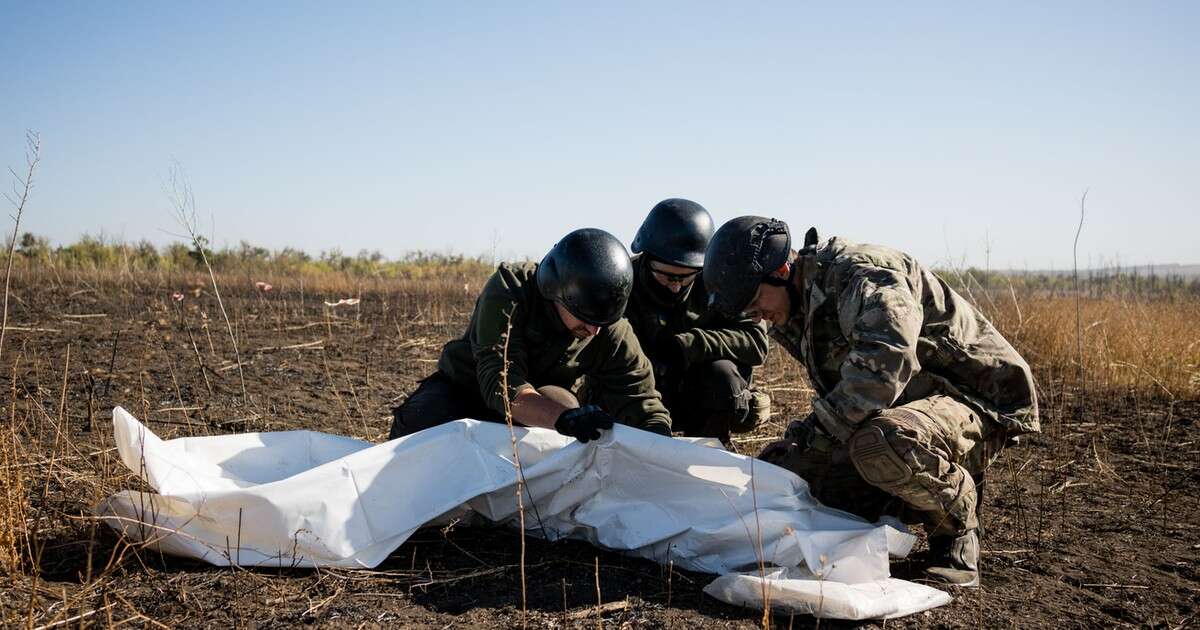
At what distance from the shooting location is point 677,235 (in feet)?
15.4

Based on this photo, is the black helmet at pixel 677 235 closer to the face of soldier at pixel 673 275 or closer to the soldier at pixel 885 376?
the face of soldier at pixel 673 275

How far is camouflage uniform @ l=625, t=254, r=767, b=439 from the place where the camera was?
187 inches

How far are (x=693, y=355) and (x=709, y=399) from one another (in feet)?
0.82

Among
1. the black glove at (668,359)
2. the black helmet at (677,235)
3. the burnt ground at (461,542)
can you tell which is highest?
the black helmet at (677,235)

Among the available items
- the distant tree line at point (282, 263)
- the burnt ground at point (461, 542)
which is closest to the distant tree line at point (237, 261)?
the distant tree line at point (282, 263)

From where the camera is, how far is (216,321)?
10.1 m

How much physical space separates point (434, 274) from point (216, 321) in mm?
13236

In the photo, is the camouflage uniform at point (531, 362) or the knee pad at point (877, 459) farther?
the camouflage uniform at point (531, 362)

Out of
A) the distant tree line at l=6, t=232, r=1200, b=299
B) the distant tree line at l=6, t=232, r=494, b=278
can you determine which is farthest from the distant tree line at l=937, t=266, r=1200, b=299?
the distant tree line at l=6, t=232, r=494, b=278

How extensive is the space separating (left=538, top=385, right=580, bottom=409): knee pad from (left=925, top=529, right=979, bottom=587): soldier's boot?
162 centimetres

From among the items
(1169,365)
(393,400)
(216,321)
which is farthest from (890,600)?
(216,321)

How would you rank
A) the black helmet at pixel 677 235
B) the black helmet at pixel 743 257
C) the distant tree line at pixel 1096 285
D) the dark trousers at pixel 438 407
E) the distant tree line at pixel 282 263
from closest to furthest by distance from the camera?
the black helmet at pixel 743 257, the dark trousers at pixel 438 407, the black helmet at pixel 677 235, the distant tree line at pixel 1096 285, the distant tree line at pixel 282 263

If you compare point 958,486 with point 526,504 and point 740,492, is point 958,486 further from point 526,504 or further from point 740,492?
point 526,504

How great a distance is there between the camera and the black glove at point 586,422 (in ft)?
10.9
